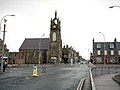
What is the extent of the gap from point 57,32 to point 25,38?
25.2 metres

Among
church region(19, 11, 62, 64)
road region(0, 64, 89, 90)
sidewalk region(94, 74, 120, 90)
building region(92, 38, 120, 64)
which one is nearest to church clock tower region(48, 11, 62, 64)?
church region(19, 11, 62, 64)

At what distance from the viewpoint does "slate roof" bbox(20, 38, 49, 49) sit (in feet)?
341

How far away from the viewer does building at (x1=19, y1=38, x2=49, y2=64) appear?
335 feet

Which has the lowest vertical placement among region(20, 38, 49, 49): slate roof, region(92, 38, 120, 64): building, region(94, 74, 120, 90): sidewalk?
region(94, 74, 120, 90): sidewalk

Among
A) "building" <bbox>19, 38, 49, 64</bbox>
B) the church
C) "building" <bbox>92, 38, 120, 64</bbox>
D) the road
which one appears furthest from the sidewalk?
"building" <bbox>19, 38, 49, 64</bbox>

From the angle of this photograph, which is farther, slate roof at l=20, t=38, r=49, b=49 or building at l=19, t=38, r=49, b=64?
slate roof at l=20, t=38, r=49, b=49

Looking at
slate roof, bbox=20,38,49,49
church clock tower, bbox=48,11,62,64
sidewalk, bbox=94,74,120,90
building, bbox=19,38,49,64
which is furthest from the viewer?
slate roof, bbox=20,38,49,49

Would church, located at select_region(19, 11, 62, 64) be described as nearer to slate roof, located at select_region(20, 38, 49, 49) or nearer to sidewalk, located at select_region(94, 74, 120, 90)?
slate roof, located at select_region(20, 38, 49, 49)

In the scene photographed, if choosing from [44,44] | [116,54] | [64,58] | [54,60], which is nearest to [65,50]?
[64,58]

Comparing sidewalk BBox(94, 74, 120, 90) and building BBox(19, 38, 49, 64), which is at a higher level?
building BBox(19, 38, 49, 64)

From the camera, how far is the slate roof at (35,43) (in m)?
104

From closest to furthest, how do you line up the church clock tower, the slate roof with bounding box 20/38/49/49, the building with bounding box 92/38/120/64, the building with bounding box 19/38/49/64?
the building with bounding box 92/38/120/64
the church clock tower
the building with bounding box 19/38/49/64
the slate roof with bounding box 20/38/49/49

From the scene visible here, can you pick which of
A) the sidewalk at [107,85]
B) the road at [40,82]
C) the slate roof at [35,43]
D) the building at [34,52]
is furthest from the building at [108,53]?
the sidewalk at [107,85]

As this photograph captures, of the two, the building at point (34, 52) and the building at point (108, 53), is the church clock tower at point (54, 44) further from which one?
the building at point (108, 53)
